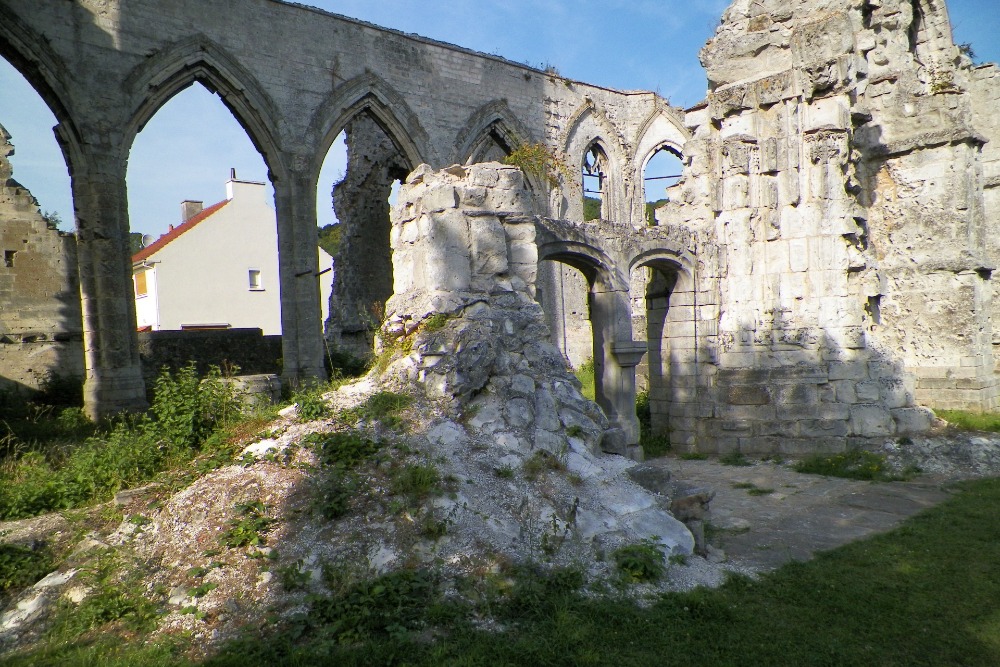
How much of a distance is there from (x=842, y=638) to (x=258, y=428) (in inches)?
153

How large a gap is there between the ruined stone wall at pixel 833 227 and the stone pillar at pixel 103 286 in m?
9.01

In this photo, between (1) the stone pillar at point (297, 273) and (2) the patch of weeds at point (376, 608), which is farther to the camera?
(1) the stone pillar at point (297, 273)

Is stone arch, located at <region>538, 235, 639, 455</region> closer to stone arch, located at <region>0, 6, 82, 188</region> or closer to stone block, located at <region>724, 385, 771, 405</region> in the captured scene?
stone block, located at <region>724, 385, 771, 405</region>

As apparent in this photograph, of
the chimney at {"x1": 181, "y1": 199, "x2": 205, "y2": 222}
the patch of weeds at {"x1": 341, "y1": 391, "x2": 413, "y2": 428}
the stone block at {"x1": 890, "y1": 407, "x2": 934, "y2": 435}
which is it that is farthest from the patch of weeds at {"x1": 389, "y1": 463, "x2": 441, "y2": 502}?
the chimney at {"x1": 181, "y1": 199, "x2": 205, "y2": 222}

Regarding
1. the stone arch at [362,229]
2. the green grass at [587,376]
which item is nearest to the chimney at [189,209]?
the stone arch at [362,229]

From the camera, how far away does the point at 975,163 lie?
10.1 m

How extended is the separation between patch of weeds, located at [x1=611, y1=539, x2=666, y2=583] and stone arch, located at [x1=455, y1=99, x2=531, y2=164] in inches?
531

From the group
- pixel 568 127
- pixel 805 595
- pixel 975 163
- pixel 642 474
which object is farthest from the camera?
pixel 568 127

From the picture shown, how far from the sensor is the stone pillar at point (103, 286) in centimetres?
1176

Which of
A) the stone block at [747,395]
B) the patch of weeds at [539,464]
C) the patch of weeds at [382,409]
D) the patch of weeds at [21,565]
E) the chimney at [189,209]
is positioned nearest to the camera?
the patch of weeds at [21,565]

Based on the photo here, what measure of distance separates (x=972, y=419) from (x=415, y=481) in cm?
831

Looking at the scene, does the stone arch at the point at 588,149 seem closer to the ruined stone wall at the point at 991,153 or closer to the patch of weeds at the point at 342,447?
the ruined stone wall at the point at 991,153

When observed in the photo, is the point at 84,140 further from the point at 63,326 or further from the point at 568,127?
the point at 568,127

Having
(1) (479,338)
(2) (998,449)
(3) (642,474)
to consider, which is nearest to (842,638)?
(3) (642,474)
